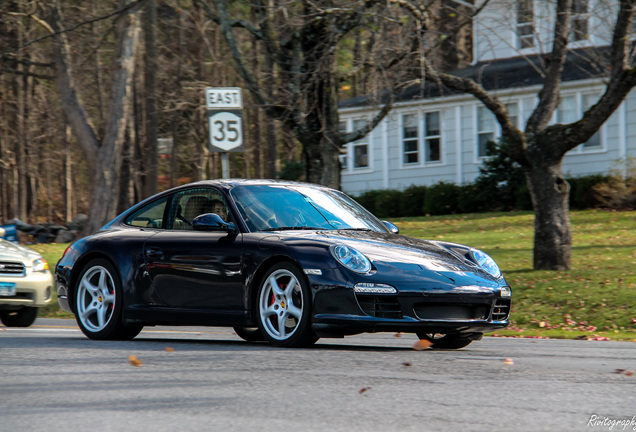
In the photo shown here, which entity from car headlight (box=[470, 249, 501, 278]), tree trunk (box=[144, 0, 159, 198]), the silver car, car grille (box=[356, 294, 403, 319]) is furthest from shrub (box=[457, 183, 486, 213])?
car grille (box=[356, 294, 403, 319])

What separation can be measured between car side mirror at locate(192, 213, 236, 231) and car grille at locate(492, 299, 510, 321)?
231 centimetres

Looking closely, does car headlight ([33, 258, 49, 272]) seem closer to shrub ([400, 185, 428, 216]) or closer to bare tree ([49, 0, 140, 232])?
bare tree ([49, 0, 140, 232])

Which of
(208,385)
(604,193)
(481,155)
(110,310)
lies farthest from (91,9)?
(208,385)

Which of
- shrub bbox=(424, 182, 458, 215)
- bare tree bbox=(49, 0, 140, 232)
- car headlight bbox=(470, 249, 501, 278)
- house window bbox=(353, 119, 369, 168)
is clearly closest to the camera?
car headlight bbox=(470, 249, 501, 278)

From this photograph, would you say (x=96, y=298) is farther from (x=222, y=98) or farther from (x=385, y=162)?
(x=385, y=162)

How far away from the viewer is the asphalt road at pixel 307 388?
4.69 m

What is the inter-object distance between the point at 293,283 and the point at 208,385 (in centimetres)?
197

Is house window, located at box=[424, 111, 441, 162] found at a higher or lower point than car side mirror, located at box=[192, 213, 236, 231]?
higher

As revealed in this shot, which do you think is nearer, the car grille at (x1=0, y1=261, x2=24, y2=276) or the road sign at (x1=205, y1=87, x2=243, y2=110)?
the car grille at (x1=0, y1=261, x2=24, y2=276)

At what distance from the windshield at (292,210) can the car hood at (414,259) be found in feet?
1.07

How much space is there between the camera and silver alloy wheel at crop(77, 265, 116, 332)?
900cm

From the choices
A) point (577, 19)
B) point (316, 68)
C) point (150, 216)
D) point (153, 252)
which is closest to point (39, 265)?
point (150, 216)

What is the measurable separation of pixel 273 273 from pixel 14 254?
214 inches
